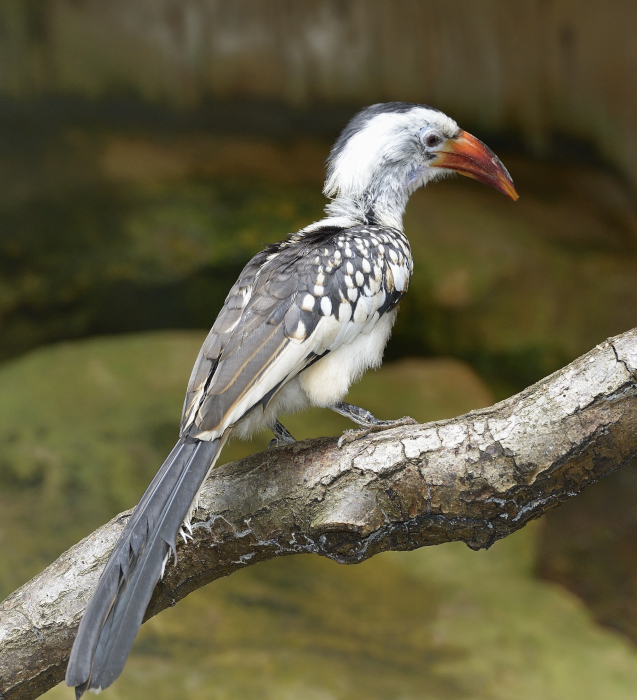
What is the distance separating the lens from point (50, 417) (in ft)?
13.3

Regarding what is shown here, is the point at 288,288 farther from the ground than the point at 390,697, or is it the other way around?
the point at 288,288

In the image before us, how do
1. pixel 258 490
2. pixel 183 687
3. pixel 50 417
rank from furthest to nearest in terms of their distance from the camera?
pixel 50 417 → pixel 183 687 → pixel 258 490

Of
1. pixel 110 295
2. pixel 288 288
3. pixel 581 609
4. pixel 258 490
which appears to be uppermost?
pixel 288 288

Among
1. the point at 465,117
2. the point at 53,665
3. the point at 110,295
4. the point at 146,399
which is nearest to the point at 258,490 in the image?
the point at 53,665

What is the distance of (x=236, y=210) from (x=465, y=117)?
1.54 metres

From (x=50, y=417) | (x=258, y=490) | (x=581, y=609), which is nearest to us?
(x=258, y=490)

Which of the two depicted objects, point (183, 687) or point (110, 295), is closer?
point (183, 687)

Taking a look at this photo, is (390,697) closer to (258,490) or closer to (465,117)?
(258,490)

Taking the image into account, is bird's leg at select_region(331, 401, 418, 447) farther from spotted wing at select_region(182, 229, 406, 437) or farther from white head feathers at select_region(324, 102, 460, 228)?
white head feathers at select_region(324, 102, 460, 228)

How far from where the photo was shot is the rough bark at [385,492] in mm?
1524

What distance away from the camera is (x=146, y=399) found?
165 inches

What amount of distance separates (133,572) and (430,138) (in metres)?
1.66

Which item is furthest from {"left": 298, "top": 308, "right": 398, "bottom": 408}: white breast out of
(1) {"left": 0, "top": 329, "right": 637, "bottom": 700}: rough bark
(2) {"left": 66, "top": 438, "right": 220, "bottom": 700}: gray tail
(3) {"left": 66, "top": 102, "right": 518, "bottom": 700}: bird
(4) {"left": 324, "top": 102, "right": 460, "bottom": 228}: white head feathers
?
(4) {"left": 324, "top": 102, "right": 460, "bottom": 228}: white head feathers

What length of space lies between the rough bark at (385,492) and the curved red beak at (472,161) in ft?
3.43
